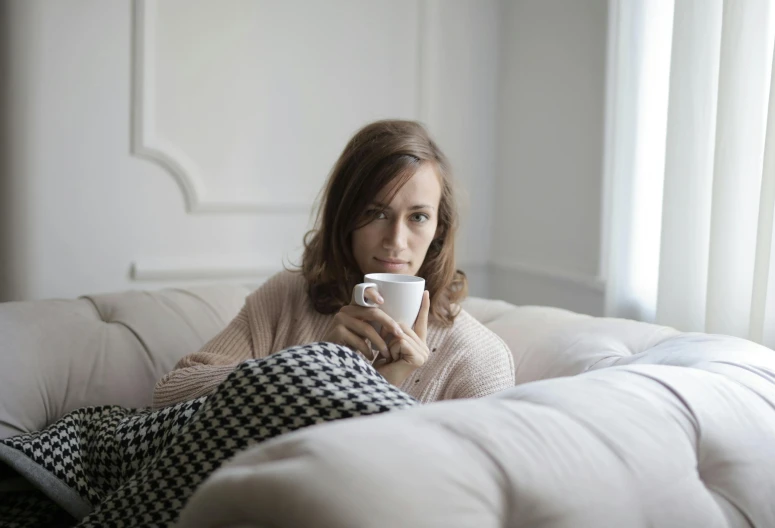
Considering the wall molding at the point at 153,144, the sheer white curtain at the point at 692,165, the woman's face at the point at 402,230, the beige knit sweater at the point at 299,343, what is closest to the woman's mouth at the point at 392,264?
the woman's face at the point at 402,230

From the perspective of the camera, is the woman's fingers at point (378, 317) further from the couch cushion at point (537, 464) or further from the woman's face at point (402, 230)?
the couch cushion at point (537, 464)

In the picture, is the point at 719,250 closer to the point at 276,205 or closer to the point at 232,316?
the point at 232,316

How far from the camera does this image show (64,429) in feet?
4.42

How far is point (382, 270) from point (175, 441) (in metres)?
0.58

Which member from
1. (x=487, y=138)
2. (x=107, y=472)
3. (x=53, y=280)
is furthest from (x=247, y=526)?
(x=487, y=138)

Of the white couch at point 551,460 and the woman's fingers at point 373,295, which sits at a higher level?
the woman's fingers at point 373,295

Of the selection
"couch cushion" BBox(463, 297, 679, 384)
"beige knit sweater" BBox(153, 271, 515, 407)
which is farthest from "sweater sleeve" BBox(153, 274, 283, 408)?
"couch cushion" BBox(463, 297, 679, 384)

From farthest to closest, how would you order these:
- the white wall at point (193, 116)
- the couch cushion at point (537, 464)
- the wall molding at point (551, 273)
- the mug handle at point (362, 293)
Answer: the wall molding at point (551, 273) < the white wall at point (193, 116) < the mug handle at point (362, 293) < the couch cushion at point (537, 464)

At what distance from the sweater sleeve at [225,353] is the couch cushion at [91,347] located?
17 centimetres

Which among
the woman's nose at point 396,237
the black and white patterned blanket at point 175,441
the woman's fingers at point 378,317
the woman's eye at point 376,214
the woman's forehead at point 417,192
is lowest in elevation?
the black and white patterned blanket at point 175,441

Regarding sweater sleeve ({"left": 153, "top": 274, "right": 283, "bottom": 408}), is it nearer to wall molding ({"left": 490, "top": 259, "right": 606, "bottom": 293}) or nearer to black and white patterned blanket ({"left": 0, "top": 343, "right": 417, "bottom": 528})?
black and white patterned blanket ({"left": 0, "top": 343, "right": 417, "bottom": 528})

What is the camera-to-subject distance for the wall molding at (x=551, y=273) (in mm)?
2348

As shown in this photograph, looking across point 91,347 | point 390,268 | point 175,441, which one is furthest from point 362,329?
point 91,347

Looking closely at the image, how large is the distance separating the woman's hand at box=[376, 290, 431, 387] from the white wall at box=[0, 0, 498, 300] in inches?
50.2
